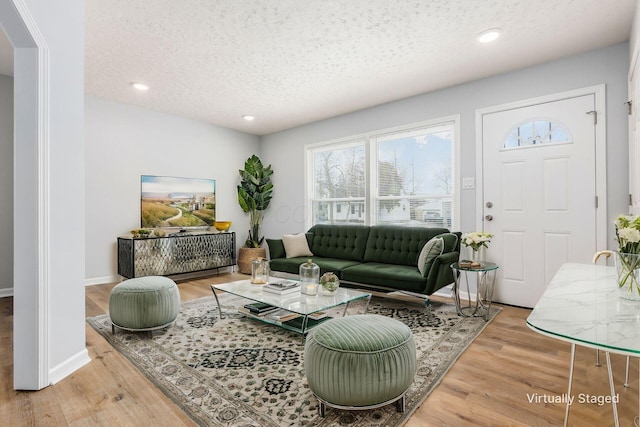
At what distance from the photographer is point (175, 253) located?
15.9 ft

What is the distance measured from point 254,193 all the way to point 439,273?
3.81 metres

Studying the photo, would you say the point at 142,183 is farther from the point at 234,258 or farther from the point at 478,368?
the point at 478,368

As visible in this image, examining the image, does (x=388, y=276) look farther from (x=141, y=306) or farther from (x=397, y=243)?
(x=141, y=306)

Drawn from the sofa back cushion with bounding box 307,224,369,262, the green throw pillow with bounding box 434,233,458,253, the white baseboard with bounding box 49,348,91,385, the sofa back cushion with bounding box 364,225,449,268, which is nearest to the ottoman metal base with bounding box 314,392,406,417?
the white baseboard with bounding box 49,348,91,385

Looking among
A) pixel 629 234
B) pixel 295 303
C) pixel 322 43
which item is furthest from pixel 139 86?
pixel 629 234

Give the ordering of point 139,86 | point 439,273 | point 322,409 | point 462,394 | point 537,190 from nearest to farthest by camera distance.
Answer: point 322,409 < point 462,394 < point 439,273 < point 537,190 < point 139,86

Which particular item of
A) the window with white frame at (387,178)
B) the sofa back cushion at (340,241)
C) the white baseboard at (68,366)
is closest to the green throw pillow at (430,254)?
the window with white frame at (387,178)

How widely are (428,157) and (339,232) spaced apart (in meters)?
1.55

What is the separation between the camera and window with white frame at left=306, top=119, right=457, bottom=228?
4.18 m

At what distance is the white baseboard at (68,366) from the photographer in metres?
1.95

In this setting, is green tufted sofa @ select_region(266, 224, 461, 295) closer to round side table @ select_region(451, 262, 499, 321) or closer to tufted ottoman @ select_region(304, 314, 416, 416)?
round side table @ select_region(451, 262, 499, 321)

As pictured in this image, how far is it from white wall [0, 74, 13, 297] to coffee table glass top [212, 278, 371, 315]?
2.91 meters

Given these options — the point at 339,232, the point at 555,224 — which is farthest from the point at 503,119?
the point at 339,232

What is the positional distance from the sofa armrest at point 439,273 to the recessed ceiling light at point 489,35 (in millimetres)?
1974
